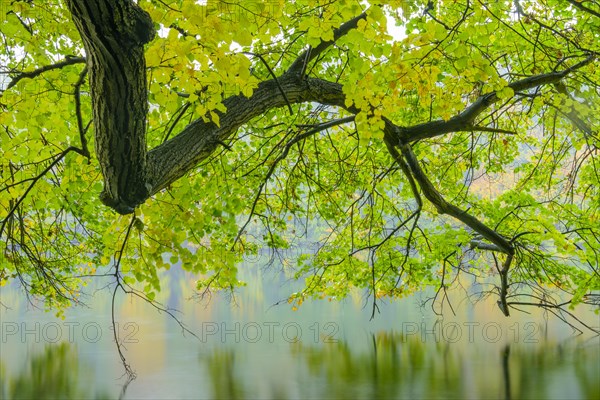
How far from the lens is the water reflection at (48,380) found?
468 inches

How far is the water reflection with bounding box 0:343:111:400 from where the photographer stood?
1189 cm

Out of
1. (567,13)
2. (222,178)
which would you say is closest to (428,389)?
(567,13)

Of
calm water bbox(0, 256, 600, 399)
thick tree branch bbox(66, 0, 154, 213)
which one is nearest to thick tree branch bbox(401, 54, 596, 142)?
thick tree branch bbox(66, 0, 154, 213)

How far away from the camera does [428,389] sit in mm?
11945

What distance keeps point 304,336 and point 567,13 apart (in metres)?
13.9

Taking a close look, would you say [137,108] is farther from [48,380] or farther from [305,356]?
[305,356]

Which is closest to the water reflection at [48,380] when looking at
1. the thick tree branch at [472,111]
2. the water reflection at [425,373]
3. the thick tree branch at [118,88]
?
the water reflection at [425,373]

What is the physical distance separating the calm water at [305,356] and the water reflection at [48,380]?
0.03 metres

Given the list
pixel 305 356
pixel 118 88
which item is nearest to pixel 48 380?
pixel 305 356

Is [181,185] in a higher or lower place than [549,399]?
higher

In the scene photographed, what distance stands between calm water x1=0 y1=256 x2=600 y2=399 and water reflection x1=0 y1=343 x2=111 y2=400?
3cm

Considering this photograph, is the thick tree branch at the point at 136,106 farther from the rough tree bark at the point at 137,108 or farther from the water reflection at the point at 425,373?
the water reflection at the point at 425,373

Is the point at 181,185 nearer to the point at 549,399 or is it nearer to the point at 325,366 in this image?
the point at 549,399

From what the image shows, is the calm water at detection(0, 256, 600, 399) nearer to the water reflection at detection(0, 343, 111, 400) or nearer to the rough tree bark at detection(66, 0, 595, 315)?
the water reflection at detection(0, 343, 111, 400)
